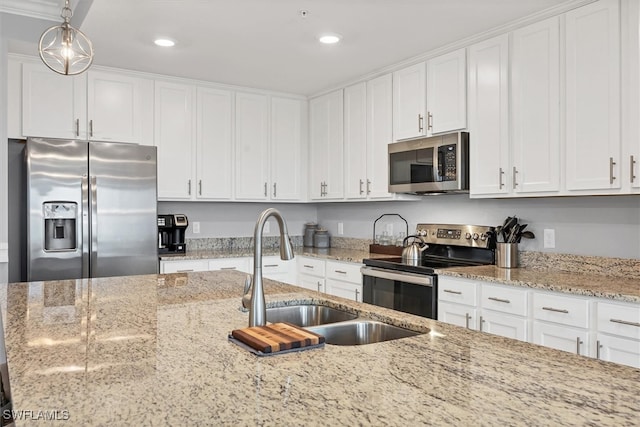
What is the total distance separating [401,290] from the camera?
327 cm

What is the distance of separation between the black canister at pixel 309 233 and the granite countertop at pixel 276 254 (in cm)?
10

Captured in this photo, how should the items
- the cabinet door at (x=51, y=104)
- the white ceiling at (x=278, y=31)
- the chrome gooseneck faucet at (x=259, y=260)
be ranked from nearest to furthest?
the chrome gooseneck faucet at (x=259, y=260) < the white ceiling at (x=278, y=31) < the cabinet door at (x=51, y=104)

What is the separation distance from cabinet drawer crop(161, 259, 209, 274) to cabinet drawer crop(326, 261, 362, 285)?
105 cm

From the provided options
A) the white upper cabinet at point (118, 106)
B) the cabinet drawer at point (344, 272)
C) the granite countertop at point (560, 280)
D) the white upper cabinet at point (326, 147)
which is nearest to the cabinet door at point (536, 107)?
the granite countertop at point (560, 280)

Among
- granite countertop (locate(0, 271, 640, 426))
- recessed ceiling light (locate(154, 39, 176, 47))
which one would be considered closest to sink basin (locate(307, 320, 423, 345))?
granite countertop (locate(0, 271, 640, 426))

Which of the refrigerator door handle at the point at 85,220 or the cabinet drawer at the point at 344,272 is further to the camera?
the cabinet drawer at the point at 344,272

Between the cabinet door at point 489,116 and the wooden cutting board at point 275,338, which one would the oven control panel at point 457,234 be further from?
the wooden cutting board at point 275,338

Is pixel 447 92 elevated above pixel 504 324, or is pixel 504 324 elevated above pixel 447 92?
pixel 447 92

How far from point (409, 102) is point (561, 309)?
75.9 inches

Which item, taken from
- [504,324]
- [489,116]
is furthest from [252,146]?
[504,324]

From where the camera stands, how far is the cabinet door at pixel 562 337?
2291mm

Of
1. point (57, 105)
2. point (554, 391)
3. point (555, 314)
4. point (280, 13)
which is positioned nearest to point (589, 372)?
point (554, 391)

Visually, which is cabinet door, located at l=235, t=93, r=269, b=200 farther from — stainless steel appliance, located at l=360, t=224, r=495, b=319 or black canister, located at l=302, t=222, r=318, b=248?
stainless steel appliance, located at l=360, t=224, r=495, b=319

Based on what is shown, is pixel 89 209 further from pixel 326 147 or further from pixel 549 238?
pixel 549 238
